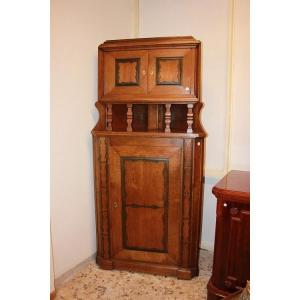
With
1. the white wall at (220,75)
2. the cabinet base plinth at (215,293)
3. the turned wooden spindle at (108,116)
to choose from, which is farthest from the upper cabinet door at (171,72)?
the cabinet base plinth at (215,293)

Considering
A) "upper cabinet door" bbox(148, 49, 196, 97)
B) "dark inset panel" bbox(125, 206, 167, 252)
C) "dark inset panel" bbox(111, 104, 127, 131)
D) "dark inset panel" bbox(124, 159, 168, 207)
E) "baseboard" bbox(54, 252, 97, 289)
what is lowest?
"baseboard" bbox(54, 252, 97, 289)

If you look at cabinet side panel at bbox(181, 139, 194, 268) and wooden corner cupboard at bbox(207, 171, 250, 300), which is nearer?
wooden corner cupboard at bbox(207, 171, 250, 300)

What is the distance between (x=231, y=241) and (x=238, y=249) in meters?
0.06

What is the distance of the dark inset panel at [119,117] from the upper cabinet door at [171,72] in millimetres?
390

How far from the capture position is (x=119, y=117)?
8.54 ft

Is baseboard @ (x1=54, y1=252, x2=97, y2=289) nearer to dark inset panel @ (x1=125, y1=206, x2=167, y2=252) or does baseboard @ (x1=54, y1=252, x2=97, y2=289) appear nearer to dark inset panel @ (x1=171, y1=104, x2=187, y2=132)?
dark inset panel @ (x1=125, y1=206, x2=167, y2=252)

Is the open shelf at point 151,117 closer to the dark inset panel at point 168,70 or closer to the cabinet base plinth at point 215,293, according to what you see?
the dark inset panel at point 168,70

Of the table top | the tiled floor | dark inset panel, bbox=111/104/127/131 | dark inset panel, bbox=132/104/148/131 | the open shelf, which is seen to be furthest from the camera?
dark inset panel, bbox=132/104/148/131

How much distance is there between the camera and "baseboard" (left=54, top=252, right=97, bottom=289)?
7.40 feet

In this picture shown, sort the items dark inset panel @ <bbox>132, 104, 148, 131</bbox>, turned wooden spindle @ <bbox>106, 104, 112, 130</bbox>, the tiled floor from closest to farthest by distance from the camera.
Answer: the tiled floor
turned wooden spindle @ <bbox>106, 104, 112, 130</bbox>
dark inset panel @ <bbox>132, 104, 148, 131</bbox>

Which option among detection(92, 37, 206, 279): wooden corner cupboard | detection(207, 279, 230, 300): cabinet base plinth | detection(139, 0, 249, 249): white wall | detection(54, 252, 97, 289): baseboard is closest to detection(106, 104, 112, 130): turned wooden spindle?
detection(92, 37, 206, 279): wooden corner cupboard

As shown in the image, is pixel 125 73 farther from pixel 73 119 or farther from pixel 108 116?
pixel 73 119
